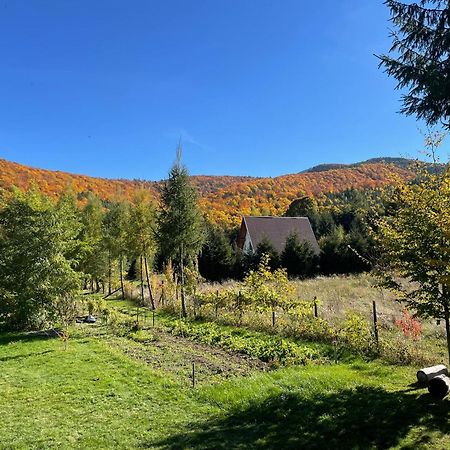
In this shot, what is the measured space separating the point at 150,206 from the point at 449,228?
66.1ft

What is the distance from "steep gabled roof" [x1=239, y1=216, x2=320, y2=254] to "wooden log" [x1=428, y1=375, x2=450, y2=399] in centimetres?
3341

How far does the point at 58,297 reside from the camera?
1623cm

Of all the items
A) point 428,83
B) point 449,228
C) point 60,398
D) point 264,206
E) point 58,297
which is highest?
point 264,206

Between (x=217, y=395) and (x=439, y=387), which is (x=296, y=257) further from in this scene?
(x=439, y=387)

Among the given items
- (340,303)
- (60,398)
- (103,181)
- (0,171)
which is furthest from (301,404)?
(103,181)

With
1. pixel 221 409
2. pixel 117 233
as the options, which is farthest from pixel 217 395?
pixel 117 233

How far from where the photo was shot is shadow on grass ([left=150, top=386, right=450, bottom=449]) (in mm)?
5773

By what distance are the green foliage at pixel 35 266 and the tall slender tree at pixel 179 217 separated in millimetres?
4805

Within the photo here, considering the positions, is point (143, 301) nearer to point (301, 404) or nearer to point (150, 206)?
point (150, 206)

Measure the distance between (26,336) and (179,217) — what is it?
8.72 metres

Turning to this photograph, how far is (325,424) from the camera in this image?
6.30 metres

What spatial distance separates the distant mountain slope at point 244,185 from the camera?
63622 mm

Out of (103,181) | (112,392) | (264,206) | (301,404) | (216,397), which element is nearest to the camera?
(301,404)

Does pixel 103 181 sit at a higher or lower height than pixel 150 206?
higher
